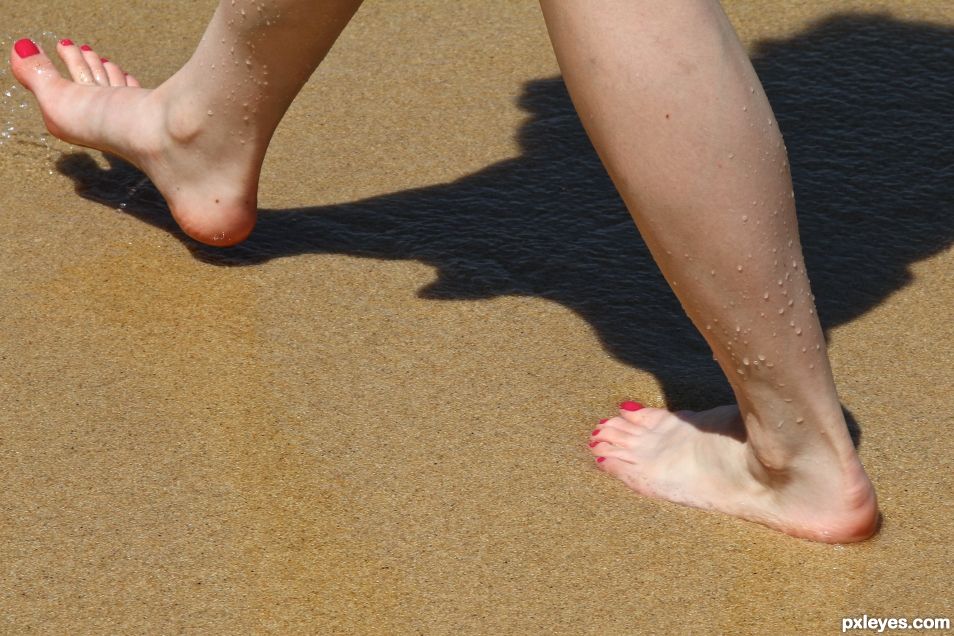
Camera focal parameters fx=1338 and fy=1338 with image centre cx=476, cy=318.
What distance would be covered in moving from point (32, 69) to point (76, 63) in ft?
0.22

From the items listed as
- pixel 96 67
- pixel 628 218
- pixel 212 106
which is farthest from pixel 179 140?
pixel 628 218

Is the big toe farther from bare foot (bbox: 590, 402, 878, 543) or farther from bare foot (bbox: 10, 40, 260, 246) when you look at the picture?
bare foot (bbox: 590, 402, 878, 543)

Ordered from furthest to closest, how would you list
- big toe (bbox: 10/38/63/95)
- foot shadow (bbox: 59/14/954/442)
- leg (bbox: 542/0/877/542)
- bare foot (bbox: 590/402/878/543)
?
big toe (bbox: 10/38/63/95)
foot shadow (bbox: 59/14/954/442)
bare foot (bbox: 590/402/878/543)
leg (bbox: 542/0/877/542)

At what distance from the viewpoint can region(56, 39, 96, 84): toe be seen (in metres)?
2.07

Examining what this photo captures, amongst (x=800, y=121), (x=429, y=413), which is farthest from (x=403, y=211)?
(x=800, y=121)

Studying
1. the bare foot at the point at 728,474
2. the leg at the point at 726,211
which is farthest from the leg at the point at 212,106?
the bare foot at the point at 728,474

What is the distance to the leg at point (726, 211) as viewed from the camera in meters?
1.25

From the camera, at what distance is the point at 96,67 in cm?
209

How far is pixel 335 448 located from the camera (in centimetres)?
152

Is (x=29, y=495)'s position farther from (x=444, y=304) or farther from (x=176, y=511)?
(x=444, y=304)

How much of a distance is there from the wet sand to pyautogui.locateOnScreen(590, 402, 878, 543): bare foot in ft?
0.08

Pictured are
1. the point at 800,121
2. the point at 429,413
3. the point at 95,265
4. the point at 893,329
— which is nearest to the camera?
the point at 429,413

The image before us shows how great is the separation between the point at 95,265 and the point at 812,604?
1.07 m

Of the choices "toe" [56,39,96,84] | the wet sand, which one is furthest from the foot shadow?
"toe" [56,39,96,84]
